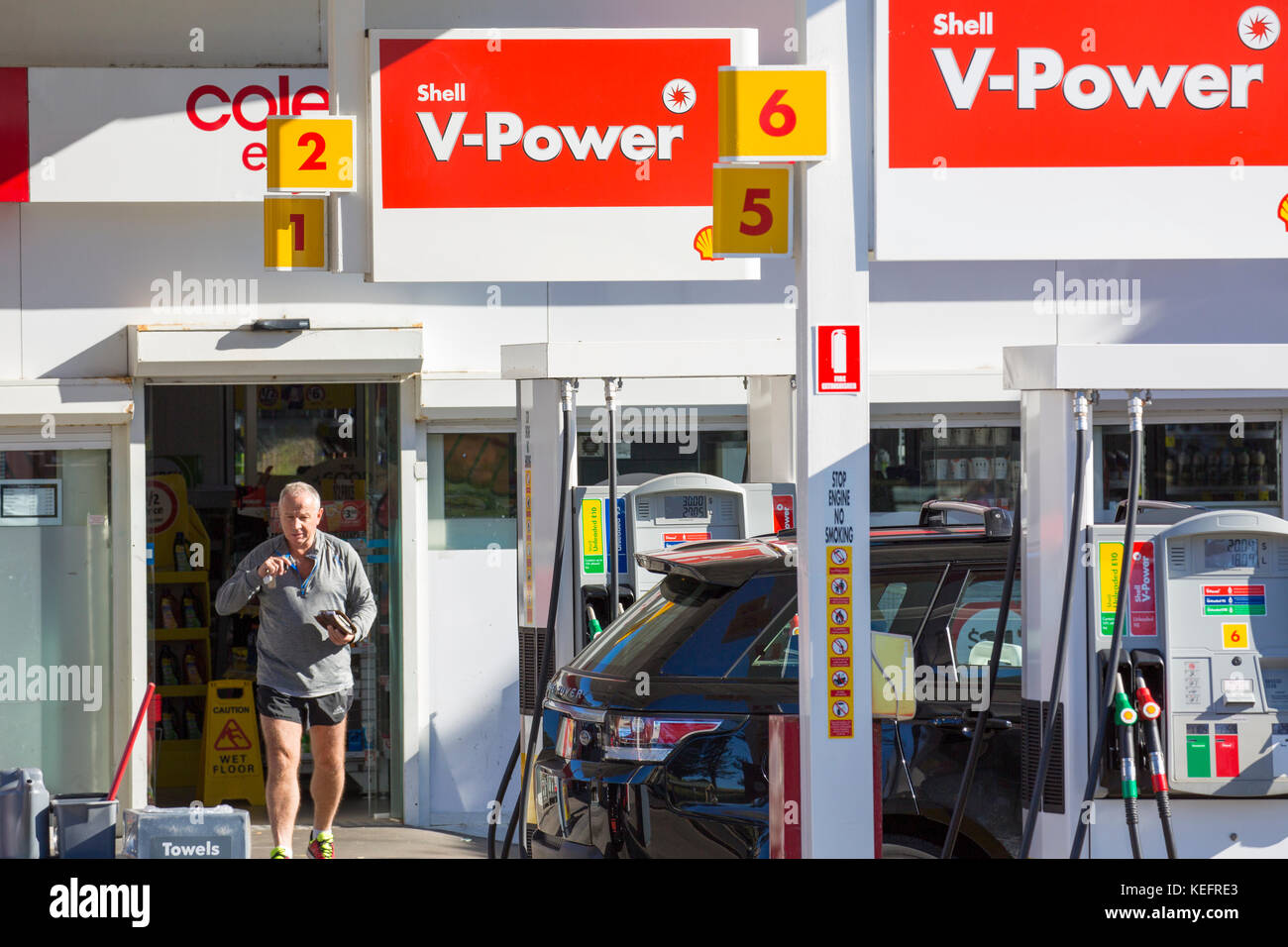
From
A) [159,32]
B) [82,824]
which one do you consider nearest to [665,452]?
[159,32]

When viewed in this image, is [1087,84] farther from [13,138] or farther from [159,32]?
[13,138]

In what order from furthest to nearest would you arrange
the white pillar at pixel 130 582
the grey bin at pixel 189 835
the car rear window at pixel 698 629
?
the white pillar at pixel 130 582 → the car rear window at pixel 698 629 → the grey bin at pixel 189 835

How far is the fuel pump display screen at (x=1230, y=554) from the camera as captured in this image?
4.69m

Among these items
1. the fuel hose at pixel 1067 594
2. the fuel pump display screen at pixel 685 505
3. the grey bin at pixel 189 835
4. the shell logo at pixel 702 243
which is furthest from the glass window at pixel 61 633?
the fuel hose at pixel 1067 594

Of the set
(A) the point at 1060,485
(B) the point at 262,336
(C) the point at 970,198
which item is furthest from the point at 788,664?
(B) the point at 262,336

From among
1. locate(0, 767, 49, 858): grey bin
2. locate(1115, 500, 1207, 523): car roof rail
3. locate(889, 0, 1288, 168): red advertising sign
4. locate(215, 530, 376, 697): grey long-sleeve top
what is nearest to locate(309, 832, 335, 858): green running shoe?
locate(215, 530, 376, 697): grey long-sleeve top

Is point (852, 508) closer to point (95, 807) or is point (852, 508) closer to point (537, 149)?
point (537, 149)

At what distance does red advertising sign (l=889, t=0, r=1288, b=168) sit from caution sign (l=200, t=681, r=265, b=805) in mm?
6682

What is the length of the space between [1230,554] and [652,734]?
194 cm

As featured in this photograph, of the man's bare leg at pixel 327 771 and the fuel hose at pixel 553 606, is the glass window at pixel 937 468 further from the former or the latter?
the man's bare leg at pixel 327 771

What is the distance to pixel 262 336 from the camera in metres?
9.02

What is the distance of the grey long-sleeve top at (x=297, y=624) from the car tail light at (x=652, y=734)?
92.0 inches

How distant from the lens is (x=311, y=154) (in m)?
5.55
